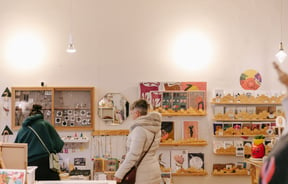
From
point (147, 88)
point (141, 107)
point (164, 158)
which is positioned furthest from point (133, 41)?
point (141, 107)

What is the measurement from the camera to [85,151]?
5.37 meters

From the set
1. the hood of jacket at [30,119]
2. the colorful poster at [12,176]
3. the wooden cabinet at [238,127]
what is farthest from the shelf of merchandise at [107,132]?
the colorful poster at [12,176]

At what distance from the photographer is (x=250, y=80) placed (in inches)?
217

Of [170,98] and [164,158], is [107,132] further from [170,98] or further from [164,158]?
[170,98]

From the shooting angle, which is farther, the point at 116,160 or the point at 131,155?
the point at 116,160

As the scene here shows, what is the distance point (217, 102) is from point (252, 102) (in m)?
0.46

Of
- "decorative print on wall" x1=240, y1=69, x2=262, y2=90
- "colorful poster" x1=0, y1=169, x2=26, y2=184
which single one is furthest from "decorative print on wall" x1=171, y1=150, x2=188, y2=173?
"colorful poster" x1=0, y1=169, x2=26, y2=184

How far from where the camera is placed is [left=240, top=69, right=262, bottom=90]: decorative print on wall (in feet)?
18.1

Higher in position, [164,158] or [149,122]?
[149,122]

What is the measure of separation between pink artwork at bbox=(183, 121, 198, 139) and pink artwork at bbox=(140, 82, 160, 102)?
0.60m

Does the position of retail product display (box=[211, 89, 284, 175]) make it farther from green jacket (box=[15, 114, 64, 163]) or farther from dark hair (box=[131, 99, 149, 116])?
green jacket (box=[15, 114, 64, 163])

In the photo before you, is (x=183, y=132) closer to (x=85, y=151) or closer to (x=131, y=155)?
(x=85, y=151)

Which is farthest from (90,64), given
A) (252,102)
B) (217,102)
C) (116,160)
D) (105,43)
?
(252,102)

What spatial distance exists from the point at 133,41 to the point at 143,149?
2.01m
